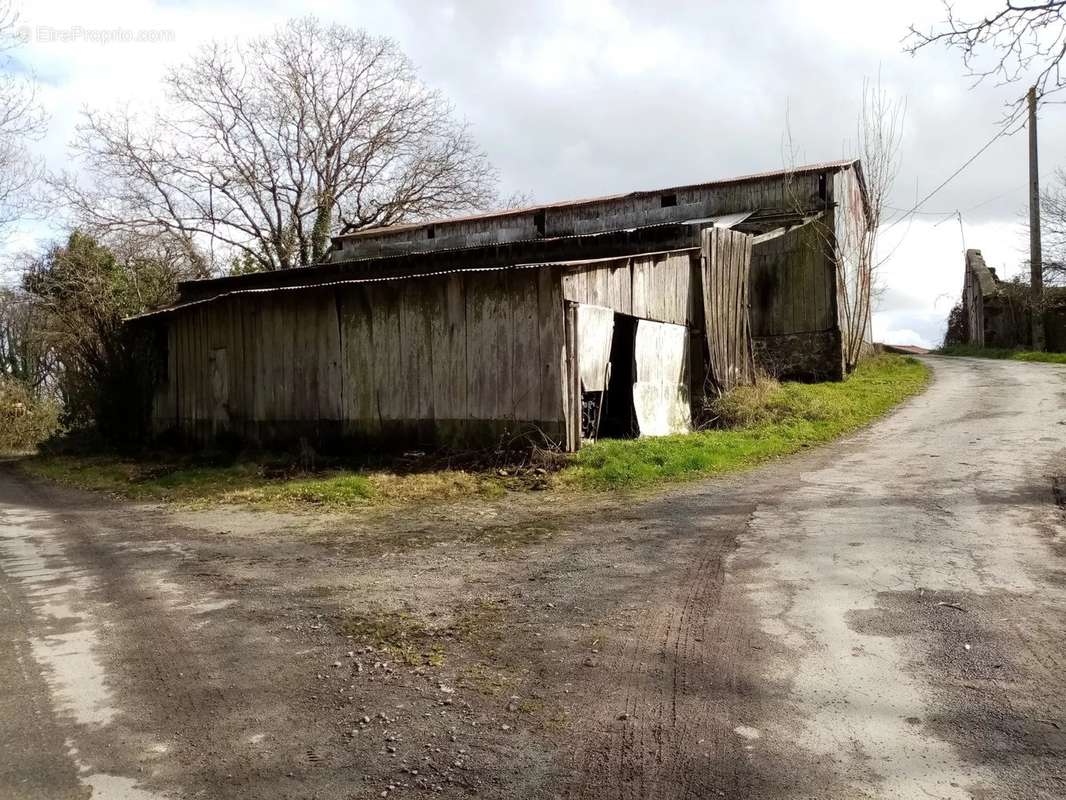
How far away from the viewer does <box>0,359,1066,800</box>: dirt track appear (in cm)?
295

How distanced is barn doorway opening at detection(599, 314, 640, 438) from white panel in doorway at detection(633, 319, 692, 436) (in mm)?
124

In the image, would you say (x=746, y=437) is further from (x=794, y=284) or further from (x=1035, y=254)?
(x=1035, y=254)

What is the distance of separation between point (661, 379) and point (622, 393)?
0.73 meters

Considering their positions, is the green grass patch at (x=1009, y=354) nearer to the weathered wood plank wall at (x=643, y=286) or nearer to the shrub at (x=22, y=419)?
the weathered wood plank wall at (x=643, y=286)

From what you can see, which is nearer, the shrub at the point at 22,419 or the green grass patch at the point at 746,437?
the green grass patch at the point at 746,437

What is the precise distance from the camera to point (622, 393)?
12820 mm

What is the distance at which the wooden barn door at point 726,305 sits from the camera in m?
14.2

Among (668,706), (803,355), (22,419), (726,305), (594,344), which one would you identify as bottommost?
(668,706)

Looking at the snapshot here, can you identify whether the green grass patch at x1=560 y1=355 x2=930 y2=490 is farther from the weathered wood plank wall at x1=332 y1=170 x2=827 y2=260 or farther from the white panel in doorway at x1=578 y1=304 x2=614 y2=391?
the weathered wood plank wall at x1=332 y1=170 x2=827 y2=260

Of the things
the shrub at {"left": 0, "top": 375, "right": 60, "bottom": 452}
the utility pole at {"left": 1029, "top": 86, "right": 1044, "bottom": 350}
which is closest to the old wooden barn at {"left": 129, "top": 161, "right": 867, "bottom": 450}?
the shrub at {"left": 0, "top": 375, "right": 60, "bottom": 452}

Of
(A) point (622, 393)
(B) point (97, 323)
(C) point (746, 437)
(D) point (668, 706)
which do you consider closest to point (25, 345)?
(B) point (97, 323)

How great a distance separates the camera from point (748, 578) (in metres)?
5.38

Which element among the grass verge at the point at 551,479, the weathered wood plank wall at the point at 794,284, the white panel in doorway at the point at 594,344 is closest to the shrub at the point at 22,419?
the grass verge at the point at 551,479

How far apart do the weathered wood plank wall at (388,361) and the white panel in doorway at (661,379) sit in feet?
7.01
